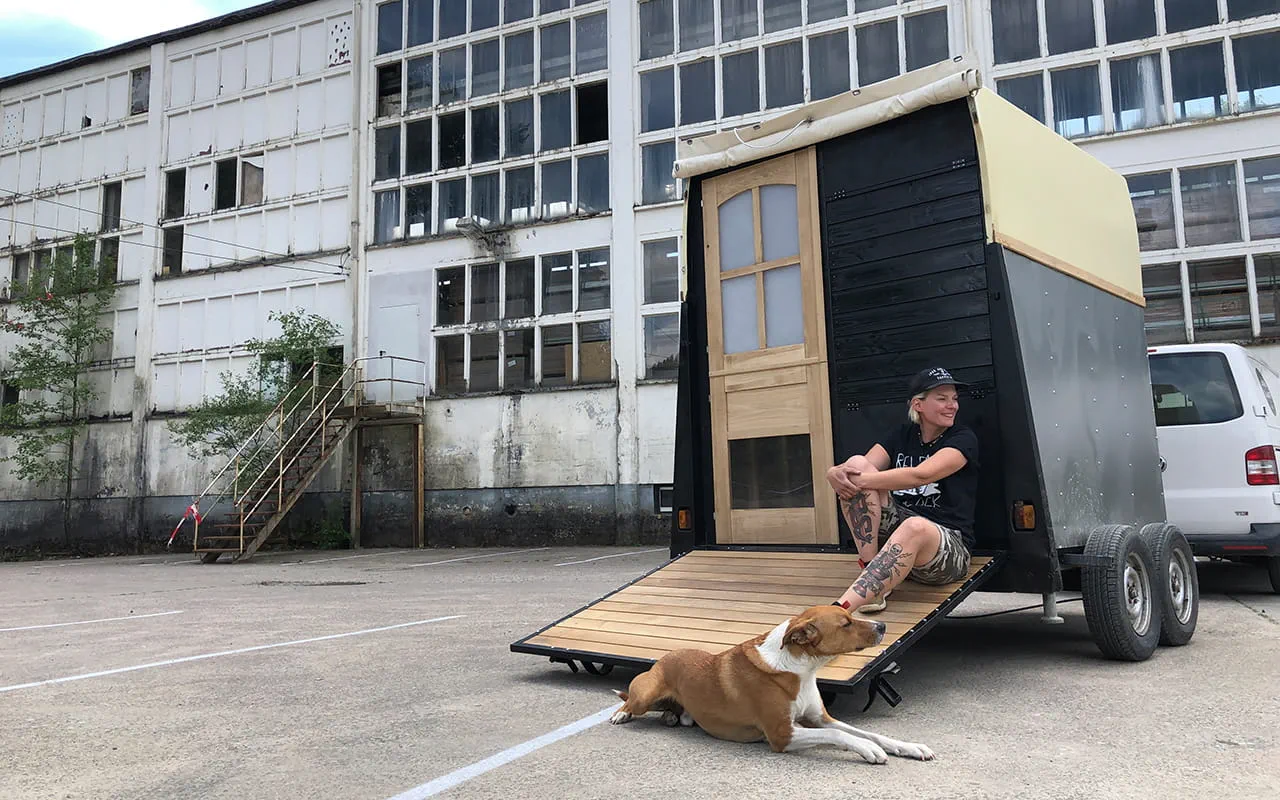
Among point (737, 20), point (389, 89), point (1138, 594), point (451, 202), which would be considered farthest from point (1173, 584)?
point (389, 89)

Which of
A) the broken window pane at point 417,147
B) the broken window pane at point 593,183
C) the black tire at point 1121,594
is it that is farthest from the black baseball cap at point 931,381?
the broken window pane at point 417,147

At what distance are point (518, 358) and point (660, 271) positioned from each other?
3.99 m

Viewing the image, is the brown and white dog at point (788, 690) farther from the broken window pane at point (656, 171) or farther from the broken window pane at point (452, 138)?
the broken window pane at point (452, 138)

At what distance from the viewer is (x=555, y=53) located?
2264 cm

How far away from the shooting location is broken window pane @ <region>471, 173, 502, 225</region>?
22.7 meters

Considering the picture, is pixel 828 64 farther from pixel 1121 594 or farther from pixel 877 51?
pixel 1121 594

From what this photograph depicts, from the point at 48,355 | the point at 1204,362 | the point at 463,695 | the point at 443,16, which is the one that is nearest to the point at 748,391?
the point at 463,695

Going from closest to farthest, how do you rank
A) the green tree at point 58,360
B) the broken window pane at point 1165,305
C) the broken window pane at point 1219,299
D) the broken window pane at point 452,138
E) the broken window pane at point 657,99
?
the broken window pane at point 1219,299, the broken window pane at point 1165,305, the broken window pane at point 657,99, the broken window pane at point 452,138, the green tree at point 58,360

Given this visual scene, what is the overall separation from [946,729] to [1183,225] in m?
16.2

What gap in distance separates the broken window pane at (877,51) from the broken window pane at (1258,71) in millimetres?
6205

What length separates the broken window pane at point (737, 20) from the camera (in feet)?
68.8

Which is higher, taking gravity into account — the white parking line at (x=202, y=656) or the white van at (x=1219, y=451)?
the white van at (x=1219, y=451)

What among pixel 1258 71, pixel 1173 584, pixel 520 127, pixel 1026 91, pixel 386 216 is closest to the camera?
pixel 1173 584

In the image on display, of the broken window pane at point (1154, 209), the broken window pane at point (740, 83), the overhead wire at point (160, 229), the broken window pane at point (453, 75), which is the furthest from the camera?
the overhead wire at point (160, 229)
